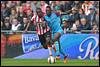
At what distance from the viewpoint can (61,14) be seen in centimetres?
2120

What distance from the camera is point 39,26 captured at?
19844 mm

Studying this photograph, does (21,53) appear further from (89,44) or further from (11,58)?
(89,44)

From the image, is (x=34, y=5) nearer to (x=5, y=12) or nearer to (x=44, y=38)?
(x=5, y=12)

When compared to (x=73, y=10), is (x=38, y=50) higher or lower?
lower

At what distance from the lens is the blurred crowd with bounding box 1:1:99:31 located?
67.2 ft

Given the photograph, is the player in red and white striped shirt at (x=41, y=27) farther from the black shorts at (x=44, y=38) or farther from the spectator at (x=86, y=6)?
the spectator at (x=86, y=6)

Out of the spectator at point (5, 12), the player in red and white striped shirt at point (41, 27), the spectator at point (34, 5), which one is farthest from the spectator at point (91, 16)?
the spectator at point (5, 12)

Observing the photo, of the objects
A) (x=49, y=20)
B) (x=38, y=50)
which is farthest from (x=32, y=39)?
→ (x=49, y=20)

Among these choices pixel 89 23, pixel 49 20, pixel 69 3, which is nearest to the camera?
pixel 49 20

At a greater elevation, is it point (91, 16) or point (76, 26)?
point (91, 16)

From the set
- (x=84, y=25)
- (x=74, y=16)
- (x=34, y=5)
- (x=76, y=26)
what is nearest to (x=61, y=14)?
(x=74, y=16)

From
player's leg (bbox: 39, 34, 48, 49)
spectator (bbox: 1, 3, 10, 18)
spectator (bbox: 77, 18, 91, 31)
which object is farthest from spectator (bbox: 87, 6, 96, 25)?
spectator (bbox: 1, 3, 10, 18)

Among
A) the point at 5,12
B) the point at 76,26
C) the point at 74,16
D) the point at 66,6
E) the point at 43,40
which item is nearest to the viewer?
the point at 43,40

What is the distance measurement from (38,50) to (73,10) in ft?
7.93
